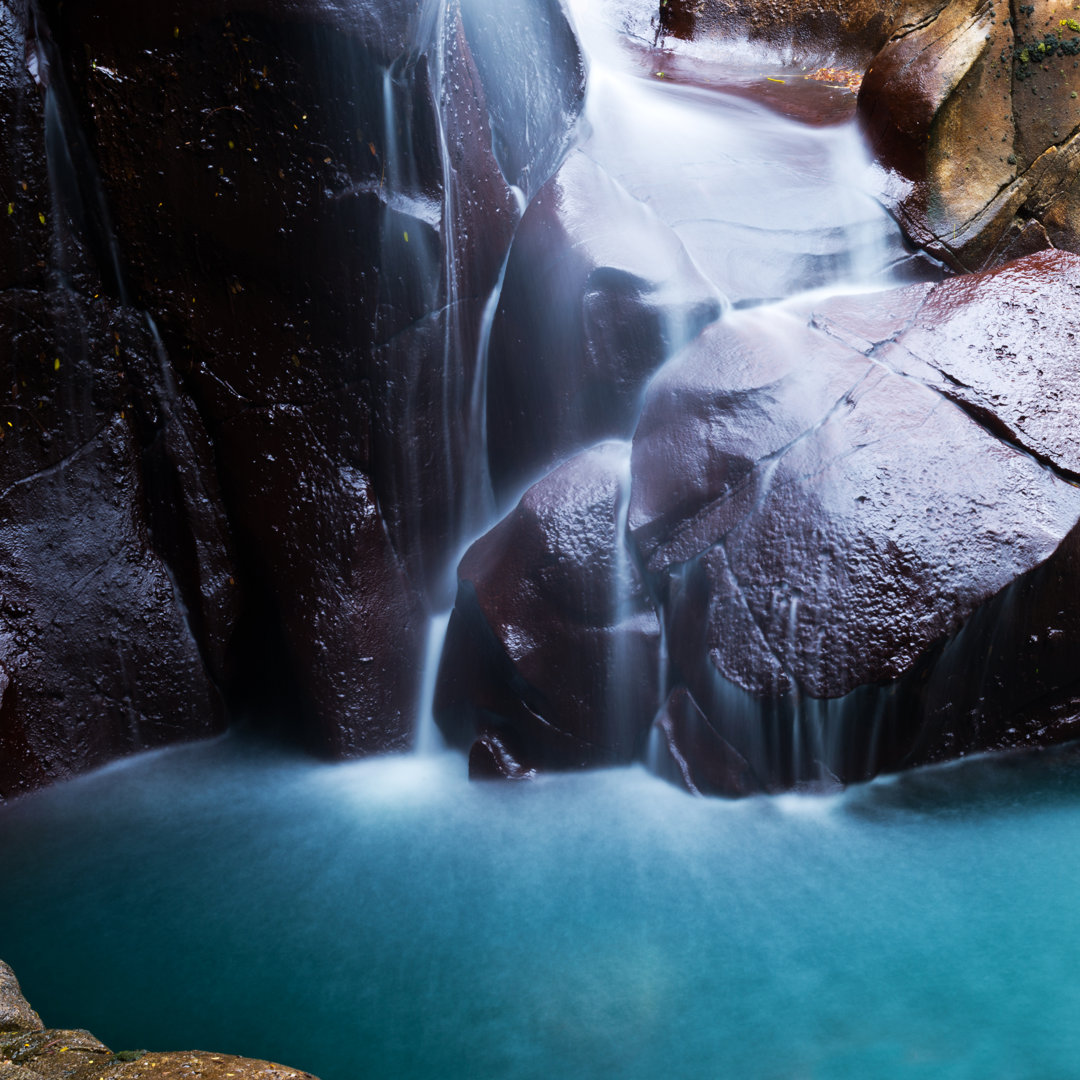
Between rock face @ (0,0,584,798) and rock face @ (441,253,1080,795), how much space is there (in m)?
0.72

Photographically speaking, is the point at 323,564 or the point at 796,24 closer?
the point at 323,564

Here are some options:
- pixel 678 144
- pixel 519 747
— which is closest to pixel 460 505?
pixel 519 747

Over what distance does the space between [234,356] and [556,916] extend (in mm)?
2919

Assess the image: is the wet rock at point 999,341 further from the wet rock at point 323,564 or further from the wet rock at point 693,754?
the wet rock at point 323,564

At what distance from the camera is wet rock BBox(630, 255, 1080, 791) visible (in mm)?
3961

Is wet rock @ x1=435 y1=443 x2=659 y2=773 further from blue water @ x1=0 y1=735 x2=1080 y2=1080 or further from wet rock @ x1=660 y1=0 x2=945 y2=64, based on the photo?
wet rock @ x1=660 y1=0 x2=945 y2=64

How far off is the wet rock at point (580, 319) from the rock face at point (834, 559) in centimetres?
23

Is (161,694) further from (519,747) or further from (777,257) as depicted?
(777,257)

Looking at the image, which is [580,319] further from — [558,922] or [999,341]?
[558,922]

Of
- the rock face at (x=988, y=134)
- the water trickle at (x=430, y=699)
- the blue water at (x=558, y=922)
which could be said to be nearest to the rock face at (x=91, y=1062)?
the blue water at (x=558, y=922)

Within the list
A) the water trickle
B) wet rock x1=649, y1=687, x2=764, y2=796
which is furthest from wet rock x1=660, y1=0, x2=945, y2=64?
wet rock x1=649, y1=687, x2=764, y2=796

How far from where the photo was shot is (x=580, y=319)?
4598mm

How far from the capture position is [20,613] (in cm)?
438

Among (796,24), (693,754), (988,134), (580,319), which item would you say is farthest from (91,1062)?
(796,24)
